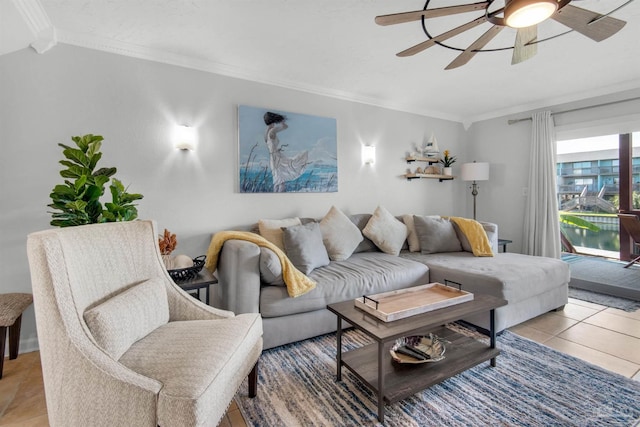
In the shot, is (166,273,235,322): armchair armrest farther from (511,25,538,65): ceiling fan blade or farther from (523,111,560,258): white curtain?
(523,111,560,258): white curtain

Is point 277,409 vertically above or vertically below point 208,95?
below

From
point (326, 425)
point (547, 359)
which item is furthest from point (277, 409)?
point (547, 359)

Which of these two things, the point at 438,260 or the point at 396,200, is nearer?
the point at 438,260

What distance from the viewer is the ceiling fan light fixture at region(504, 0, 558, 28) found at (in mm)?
1291

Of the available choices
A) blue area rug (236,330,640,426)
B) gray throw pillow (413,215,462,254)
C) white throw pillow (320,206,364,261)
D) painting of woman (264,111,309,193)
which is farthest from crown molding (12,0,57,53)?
gray throw pillow (413,215,462,254)

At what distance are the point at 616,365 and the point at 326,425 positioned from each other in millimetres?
1945

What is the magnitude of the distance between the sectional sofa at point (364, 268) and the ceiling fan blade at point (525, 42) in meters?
1.55

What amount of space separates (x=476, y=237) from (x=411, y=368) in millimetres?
2003

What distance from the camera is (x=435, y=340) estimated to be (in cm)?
187

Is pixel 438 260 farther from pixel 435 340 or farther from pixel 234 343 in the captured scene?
pixel 234 343

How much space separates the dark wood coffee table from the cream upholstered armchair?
1.84 feet

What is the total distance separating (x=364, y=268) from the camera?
2648 millimetres

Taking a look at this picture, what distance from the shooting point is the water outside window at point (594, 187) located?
3.68 m

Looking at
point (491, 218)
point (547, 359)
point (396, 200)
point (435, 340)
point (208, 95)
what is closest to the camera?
point (435, 340)
